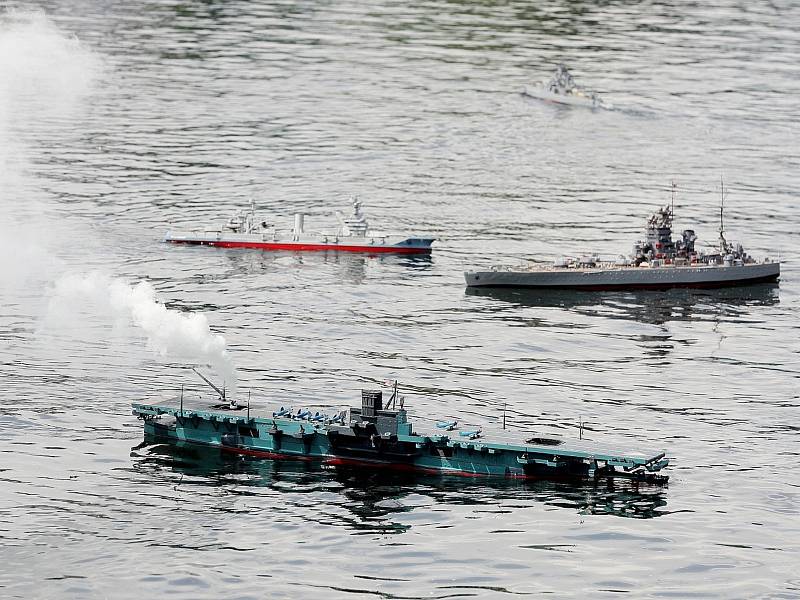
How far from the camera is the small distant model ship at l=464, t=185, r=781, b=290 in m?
176

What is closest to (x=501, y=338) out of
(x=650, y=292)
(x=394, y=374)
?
(x=394, y=374)

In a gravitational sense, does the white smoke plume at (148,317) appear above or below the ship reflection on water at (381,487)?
above

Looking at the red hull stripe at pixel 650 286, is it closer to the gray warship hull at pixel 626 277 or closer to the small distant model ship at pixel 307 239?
the gray warship hull at pixel 626 277

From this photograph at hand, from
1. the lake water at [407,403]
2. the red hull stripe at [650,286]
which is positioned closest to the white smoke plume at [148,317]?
the lake water at [407,403]

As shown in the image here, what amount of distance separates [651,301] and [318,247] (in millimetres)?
41460

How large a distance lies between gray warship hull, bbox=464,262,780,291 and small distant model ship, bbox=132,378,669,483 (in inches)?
2155

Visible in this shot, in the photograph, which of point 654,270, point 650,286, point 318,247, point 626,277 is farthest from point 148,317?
point 654,270

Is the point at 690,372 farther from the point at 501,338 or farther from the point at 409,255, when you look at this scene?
the point at 409,255

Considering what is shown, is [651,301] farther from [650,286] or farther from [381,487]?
[381,487]

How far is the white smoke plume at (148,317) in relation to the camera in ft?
423

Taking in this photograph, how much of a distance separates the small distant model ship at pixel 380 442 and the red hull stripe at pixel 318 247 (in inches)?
2609

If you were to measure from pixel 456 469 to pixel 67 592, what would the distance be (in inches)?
1283

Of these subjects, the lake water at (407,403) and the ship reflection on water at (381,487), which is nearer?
the lake water at (407,403)

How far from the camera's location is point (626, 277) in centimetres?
17775
